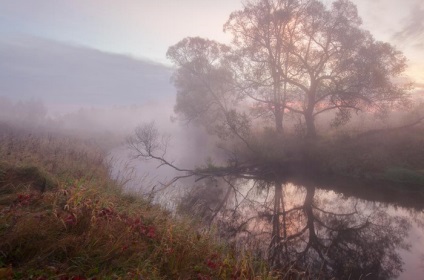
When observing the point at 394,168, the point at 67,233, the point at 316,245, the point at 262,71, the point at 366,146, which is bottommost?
the point at 316,245

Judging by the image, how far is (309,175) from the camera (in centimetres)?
1923

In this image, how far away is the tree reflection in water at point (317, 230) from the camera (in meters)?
7.95

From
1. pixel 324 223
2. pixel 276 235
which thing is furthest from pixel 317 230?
pixel 276 235

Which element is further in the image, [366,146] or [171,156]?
[171,156]

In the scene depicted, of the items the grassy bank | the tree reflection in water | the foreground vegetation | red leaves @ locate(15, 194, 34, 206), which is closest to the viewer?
the foreground vegetation

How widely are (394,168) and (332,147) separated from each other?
14.6 feet

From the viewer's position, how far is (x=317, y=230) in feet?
34.6

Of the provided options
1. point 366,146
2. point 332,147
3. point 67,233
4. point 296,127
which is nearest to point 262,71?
point 296,127

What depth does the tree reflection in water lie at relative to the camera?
7945 millimetres

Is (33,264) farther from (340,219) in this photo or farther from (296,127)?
(296,127)

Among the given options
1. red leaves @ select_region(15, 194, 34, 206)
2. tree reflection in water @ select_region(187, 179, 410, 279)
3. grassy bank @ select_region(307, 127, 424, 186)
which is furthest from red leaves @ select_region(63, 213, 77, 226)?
grassy bank @ select_region(307, 127, 424, 186)

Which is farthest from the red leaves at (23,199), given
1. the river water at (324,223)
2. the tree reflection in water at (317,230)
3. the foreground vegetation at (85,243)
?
the tree reflection in water at (317,230)

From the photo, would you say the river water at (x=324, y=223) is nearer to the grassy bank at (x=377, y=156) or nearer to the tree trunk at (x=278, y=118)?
the grassy bank at (x=377, y=156)

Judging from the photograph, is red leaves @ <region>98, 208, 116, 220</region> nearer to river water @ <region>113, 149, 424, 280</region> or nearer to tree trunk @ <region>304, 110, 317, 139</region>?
river water @ <region>113, 149, 424, 280</region>
